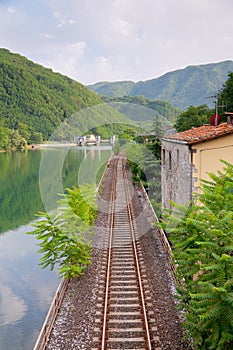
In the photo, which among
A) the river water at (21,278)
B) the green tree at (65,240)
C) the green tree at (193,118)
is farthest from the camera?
the green tree at (193,118)

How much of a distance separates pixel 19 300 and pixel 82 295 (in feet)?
15.6

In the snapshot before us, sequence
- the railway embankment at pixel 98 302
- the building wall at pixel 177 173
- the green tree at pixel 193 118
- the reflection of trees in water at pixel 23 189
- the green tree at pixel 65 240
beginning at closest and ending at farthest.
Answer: the railway embankment at pixel 98 302 → the green tree at pixel 65 240 → the building wall at pixel 177 173 → the reflection of trees in water at pixel 23 189 → the green tree at pixel 193 118

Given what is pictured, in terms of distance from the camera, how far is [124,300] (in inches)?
451

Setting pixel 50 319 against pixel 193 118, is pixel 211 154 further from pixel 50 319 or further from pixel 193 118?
pixel 193 118

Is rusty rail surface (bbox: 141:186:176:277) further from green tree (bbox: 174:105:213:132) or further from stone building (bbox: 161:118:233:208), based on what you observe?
green tree (bbox: 174:105:213:132)

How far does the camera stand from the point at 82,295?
12.1m

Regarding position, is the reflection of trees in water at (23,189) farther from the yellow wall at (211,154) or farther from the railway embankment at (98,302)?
the yellow wall at (211,154)

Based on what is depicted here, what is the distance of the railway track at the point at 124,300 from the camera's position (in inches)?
365

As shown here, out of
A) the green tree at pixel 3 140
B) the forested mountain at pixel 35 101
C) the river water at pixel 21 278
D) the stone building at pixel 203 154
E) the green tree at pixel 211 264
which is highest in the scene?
the forested mountain at pixel 35 101

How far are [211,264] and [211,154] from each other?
7279 mm

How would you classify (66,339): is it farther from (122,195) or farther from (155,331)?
(122,195)

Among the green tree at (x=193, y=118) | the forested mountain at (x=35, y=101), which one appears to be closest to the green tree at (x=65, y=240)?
the green tree at (x=193, y=118)

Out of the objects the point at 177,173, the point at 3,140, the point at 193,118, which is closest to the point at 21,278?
the point at 177,173

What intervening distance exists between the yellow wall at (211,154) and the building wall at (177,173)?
0.31 m
